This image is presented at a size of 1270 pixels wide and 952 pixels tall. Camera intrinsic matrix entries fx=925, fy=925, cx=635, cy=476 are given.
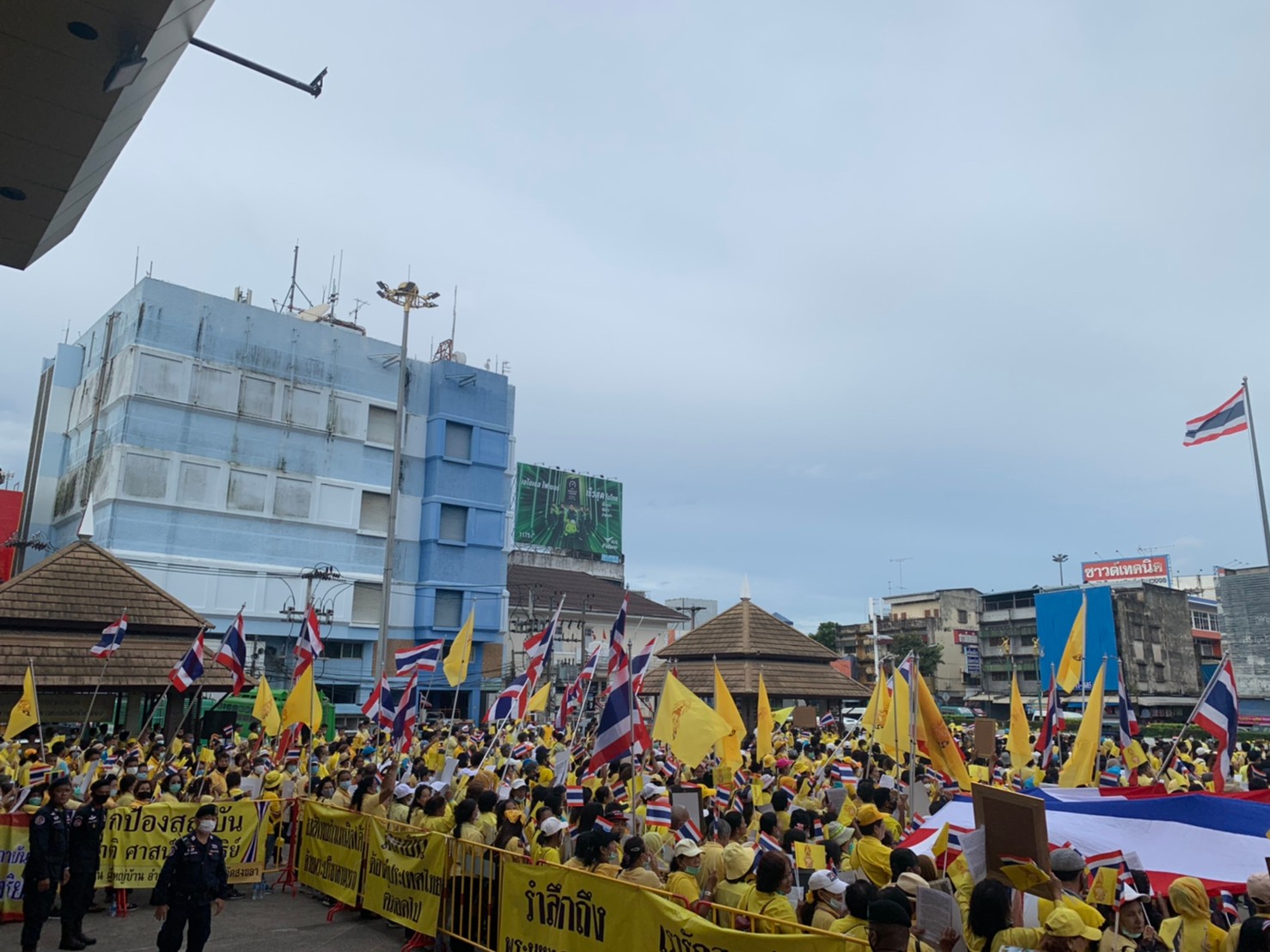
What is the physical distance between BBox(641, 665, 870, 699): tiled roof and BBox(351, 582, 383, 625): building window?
65.0 ft

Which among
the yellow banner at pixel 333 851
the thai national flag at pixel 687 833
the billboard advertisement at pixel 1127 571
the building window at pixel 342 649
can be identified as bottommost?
the yellow banner at pixel 333 851

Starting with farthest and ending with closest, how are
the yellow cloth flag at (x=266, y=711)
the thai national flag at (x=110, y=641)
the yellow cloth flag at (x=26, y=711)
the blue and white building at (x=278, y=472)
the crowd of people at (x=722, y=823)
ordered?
1. the blue and white building at (x=278, y=472)
2. the yellow cloth flag at (x=266, y=711)
3. the thai national flag at (x=110, y=641)
4. the yellow cloth flag at (x=26, y=711)
5. the crowd of people at (x=722, y=823)

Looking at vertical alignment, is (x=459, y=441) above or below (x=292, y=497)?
above

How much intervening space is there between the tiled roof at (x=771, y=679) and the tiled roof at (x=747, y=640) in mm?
307

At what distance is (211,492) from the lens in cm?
4275

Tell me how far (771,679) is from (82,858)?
2352 centimetres

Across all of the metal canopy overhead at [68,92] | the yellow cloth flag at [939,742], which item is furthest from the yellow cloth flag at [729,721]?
the metal canopy overhead at [68,92]

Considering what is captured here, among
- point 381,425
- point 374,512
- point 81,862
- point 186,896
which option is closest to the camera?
point 186,896

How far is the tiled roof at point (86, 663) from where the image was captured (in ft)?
62.4

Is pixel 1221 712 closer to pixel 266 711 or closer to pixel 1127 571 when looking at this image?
pixel 266 711

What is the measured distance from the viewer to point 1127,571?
9050 centimetres

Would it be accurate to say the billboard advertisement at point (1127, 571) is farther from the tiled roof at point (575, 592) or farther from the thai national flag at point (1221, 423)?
the thai national flag at point (1221, 423)

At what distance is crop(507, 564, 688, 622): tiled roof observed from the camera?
7225 centimetres

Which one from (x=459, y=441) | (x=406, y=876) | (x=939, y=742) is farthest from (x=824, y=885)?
(x=459, y=441)
